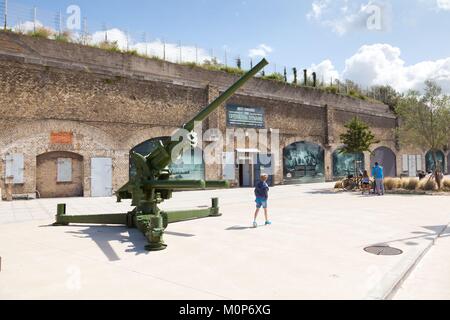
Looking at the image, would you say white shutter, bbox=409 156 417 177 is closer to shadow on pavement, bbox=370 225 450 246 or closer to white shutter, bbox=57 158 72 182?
shadow on pavement, bbox=370 225 450 246

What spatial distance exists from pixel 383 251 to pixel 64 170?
1661 cm

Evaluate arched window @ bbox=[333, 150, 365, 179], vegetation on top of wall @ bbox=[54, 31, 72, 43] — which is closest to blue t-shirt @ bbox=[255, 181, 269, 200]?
vegetation on top of wall @ bbox=[54, 31, 72, 43]

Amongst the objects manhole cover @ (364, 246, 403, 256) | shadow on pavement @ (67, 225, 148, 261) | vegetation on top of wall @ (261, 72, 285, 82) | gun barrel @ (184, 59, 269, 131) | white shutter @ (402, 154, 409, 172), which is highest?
vegetation on top of wall @ (261, 72, 285, 82)

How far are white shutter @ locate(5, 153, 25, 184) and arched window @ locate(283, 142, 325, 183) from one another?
17.8 m

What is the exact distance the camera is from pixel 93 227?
8.77 metres

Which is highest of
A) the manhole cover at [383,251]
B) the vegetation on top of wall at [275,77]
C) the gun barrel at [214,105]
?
the vegetation on top of wall at [275,77]

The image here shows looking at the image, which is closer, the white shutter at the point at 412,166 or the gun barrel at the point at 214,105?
the gun barrel at the point at 214,105

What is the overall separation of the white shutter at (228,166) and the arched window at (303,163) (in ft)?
16.8

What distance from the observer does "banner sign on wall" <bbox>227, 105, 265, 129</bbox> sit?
2428cm

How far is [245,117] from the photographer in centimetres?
2497

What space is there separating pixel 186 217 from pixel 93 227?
2.38 m

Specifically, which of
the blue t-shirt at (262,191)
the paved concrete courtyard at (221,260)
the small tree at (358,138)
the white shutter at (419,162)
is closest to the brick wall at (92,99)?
the small tree at (358,138)

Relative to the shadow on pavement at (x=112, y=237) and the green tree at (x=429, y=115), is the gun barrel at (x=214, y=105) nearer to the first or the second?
the shadow on pavement at (x=112, y=237)

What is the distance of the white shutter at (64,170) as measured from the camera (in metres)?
18.0
